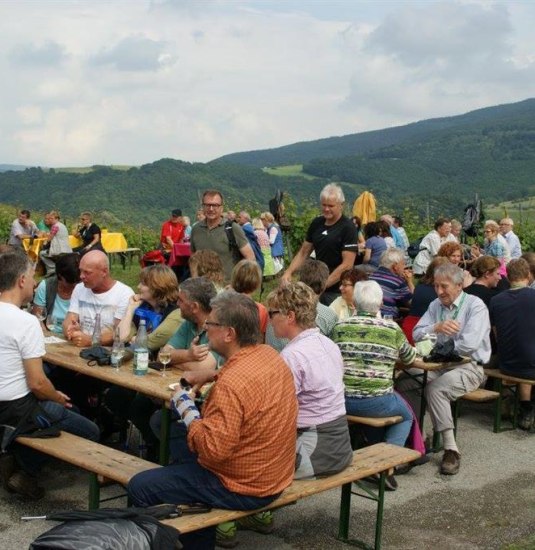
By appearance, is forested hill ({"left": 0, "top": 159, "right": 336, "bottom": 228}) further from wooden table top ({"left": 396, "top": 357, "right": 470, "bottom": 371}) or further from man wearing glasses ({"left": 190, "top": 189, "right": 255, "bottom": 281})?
wooden table top ({"left": 396, "top": 357, "right": 470, "bottom": 371})

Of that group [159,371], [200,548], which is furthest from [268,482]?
[159,371]

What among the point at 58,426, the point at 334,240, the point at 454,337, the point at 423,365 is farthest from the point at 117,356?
the point at 334,240

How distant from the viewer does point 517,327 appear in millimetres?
6285

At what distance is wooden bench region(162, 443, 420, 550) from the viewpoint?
346 cm

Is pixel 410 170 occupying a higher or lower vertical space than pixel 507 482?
higher

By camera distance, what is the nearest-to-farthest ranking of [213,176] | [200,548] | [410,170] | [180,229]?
[200,548]
[180,229]
[213,176]
[410,170]

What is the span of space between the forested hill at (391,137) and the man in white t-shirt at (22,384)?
359 feet

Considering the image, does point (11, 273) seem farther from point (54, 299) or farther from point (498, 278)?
point (498, 278)

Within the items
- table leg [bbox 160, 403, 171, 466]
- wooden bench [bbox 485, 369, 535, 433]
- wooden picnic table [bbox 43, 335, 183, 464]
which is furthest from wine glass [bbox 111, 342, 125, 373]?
wooden bench [bbox 485, 369, 535, 433]

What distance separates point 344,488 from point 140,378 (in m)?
1.25

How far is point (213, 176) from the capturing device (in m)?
70.2

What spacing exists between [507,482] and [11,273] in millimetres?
3172

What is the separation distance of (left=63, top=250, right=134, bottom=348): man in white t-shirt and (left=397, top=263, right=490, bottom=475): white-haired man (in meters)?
2.07

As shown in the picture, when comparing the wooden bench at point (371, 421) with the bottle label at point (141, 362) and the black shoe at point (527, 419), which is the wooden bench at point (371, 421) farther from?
the black shoe at point (527, 419)
